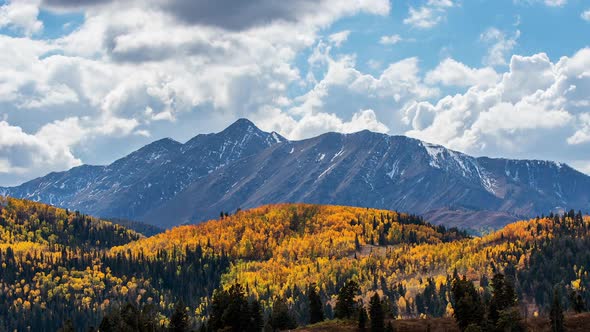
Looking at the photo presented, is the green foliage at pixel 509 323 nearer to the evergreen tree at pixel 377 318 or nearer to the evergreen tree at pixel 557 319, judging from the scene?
the evergreen tree at pixel 557 319

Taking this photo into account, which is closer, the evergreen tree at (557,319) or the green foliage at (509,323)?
the evergreen tree at (557,319)

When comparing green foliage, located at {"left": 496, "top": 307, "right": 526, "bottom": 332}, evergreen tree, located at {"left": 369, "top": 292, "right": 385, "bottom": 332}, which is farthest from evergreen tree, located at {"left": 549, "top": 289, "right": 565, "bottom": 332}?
evergreen tree, located at {"left": 369, "top": 292, "right": 385, "bottom": 332}

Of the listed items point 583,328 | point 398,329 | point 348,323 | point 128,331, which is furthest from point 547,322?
point 128,331

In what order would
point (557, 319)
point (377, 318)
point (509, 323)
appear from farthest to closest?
point (377, 318) → point (509, 323) → point (557, 319)

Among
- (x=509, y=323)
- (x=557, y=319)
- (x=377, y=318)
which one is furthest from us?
(x=377, y=318)

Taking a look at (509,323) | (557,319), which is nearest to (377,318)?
(509,323)

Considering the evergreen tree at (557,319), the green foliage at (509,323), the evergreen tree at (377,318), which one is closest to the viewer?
the evergreen tree at (557,319)

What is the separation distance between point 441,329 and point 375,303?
1791cm

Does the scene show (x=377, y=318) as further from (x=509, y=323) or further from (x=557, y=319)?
(x=557, y=319)

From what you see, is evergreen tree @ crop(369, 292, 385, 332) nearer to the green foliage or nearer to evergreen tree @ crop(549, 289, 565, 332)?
the green foliage

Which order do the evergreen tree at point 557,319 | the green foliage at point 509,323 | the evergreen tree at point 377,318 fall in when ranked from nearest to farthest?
the evergreen tree at point 557,319 → the green foliage at point 509,323 → the evergreen tree at point 377,318

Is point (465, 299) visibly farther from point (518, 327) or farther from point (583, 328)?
point (583, 328)

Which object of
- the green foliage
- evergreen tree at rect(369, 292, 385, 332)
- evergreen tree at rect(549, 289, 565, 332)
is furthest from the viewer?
evergreen tree at rect(369, 292, 385, 332)

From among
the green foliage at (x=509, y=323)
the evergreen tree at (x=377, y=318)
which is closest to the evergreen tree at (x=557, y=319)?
the green foliage at (x=509, y=323)
